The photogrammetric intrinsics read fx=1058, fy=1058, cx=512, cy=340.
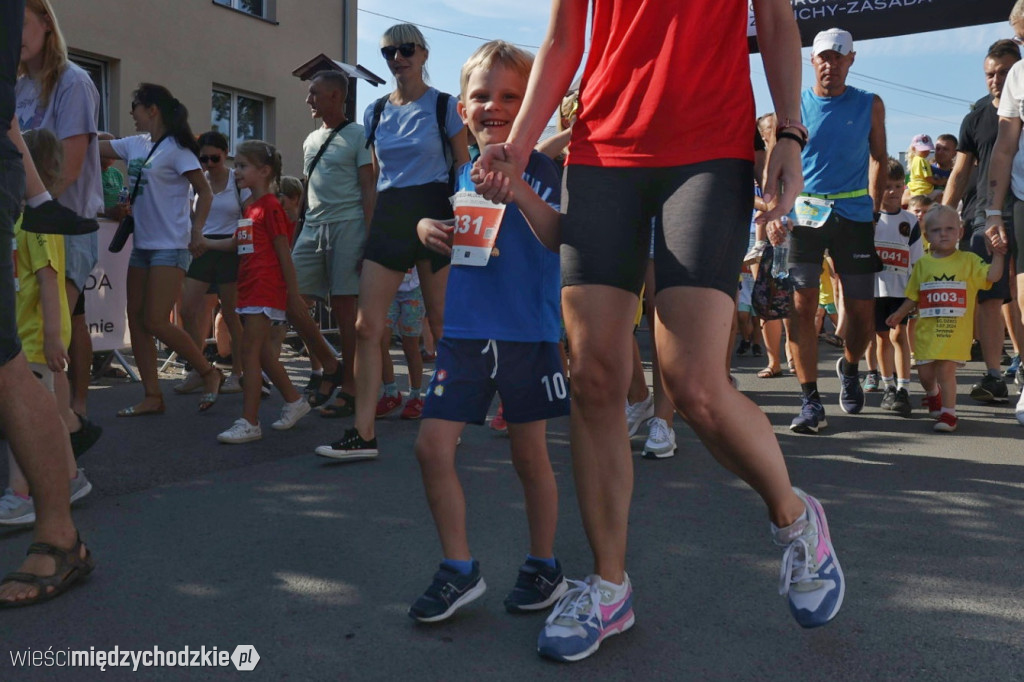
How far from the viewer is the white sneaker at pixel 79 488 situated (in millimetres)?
4238

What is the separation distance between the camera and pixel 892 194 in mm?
8289

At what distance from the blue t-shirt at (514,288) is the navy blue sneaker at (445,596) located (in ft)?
2.21

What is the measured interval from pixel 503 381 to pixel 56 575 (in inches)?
56.1

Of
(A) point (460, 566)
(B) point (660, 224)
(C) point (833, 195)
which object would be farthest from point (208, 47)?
(B) point (660, 224)

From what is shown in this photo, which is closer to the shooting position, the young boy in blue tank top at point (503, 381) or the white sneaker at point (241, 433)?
the young boy in blue tank top at point (503, 381)

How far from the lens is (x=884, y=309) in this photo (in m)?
7.65

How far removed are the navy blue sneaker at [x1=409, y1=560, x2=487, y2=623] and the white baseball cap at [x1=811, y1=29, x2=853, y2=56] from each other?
4.43 m

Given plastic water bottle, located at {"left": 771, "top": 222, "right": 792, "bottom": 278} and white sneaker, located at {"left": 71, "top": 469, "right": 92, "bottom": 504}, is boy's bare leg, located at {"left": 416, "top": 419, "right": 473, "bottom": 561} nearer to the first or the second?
white sneaker, located at {"left": 71, "top": 469, "right": 92, "bottom": 504}

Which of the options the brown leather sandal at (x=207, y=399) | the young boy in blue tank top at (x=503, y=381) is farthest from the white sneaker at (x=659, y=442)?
the brown leather sandal at (x=207, y=399)

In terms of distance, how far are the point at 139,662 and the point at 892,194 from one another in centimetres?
717

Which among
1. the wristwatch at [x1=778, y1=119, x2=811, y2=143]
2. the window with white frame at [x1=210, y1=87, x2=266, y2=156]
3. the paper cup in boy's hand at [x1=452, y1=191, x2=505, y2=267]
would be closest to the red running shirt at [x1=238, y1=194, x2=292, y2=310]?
the paper cup in boy's hand at [x1=452, y1=191, x2=505, y2=267]

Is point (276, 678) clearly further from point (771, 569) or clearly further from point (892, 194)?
point (892, 194)

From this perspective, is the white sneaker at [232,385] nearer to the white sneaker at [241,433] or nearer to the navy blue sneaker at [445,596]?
the white sneaker at [241,433]

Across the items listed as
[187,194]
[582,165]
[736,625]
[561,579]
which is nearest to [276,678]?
[561,579]
